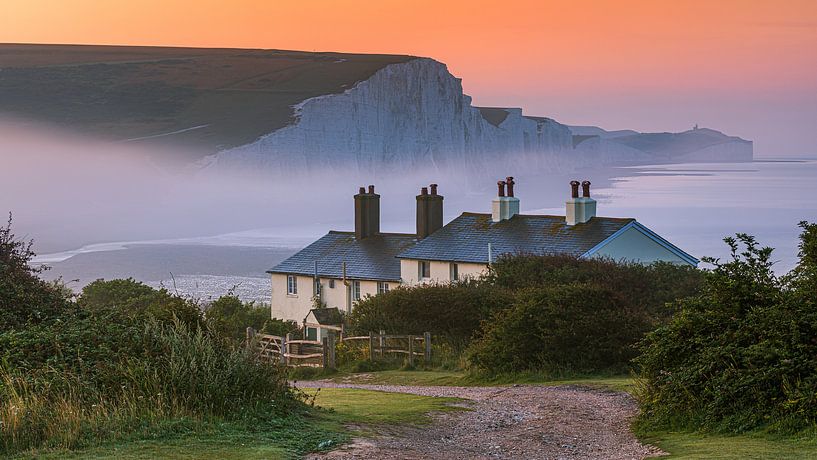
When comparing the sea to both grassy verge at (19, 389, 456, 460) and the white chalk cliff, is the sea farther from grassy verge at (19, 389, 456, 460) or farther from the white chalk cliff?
grassy verge at (19, 389, 456, 460)

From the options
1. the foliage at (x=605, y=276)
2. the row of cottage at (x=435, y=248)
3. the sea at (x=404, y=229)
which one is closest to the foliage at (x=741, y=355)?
the foliage at (x=605, y=276)

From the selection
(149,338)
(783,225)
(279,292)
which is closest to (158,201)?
(783,225)

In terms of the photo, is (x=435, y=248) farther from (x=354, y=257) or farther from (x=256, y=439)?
(x=256, y=439)

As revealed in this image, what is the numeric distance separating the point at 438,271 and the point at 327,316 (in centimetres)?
523

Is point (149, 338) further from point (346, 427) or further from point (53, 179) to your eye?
point (53, 179)

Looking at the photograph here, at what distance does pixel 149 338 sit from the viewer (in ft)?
58.0

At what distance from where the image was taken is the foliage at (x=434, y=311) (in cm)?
3797

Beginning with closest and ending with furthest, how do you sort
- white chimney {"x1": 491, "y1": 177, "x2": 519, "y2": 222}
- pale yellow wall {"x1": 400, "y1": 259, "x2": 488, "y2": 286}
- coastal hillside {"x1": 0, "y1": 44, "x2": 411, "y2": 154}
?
1. pale yellow wall {"x1": 400, "y1": 259, "x2": 488, "y2": 286}
2. white chimney {"x1": 491, "y1": 177, "x2": 519, "y2": 222}
3. coastal hillside {"x1": 0, "y1": 44, "x2": 411, "y2": 154}

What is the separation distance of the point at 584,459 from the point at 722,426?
220 centimetres

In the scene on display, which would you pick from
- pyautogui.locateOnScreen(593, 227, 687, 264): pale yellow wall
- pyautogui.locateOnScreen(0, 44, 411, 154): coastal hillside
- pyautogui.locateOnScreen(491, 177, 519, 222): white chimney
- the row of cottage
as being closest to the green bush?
the row of cottage

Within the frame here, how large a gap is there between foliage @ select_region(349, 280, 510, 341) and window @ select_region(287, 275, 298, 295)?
18507 millimetres

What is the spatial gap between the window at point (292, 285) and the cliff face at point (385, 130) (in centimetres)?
7349

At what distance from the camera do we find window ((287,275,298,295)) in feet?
195

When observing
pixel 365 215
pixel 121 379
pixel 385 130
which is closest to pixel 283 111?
pixel 385 130
